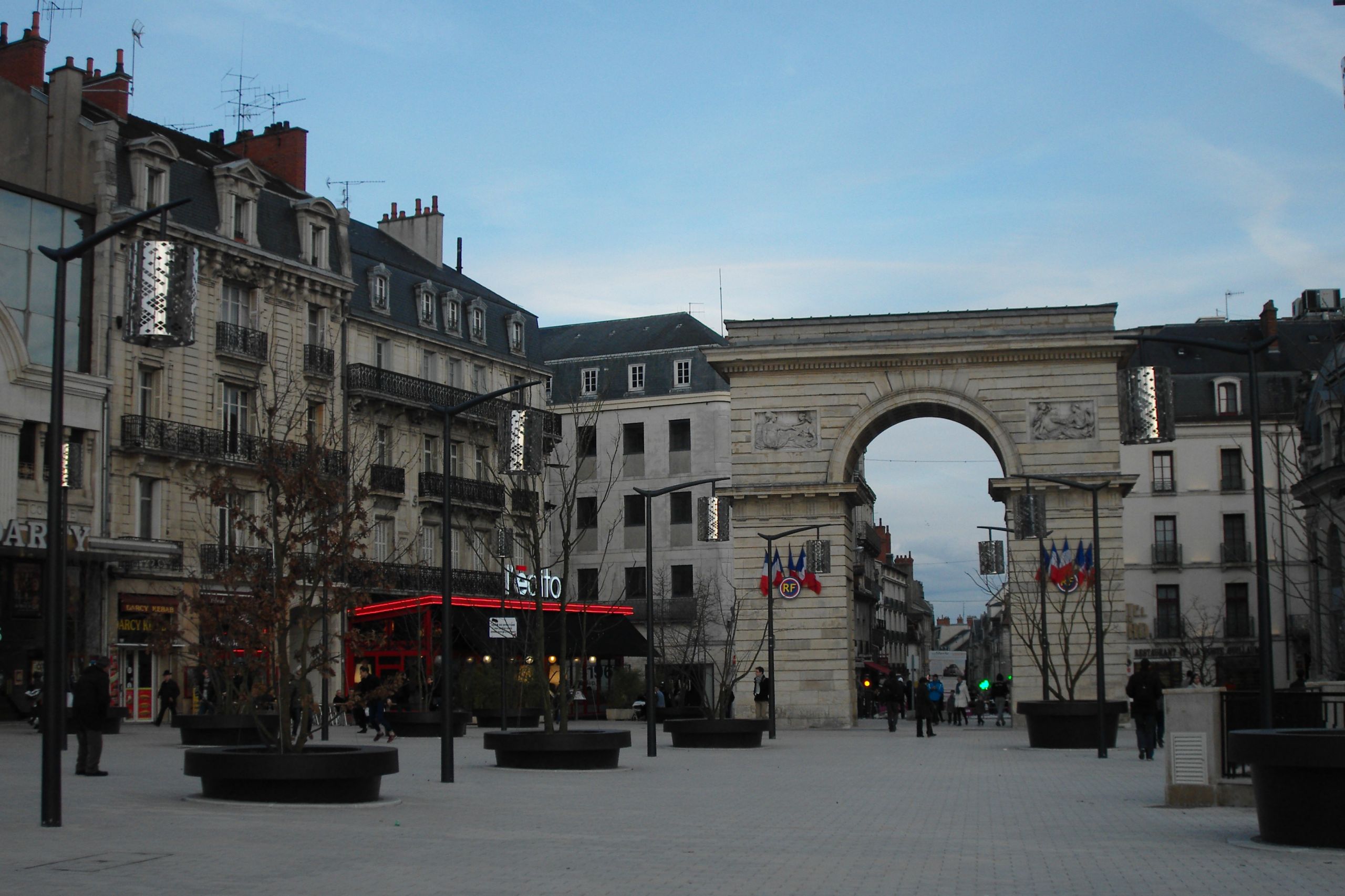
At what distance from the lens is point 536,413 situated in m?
26.9

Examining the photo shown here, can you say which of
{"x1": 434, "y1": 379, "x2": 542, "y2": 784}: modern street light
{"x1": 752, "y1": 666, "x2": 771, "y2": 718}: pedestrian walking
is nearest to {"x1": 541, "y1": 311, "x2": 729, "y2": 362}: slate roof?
{"x1": 752, "y1": 666, "x2": 771, "y2": 718}: pedestrian walking

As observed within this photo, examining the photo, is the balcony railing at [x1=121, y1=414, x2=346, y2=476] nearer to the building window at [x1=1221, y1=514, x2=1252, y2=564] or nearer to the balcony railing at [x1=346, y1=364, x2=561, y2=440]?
the balcony railing at [x1=346, y1=364, x2=561, y2=440]

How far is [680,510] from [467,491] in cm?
1233

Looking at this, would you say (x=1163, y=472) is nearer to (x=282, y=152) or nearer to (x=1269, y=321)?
(x=1269, y=321)

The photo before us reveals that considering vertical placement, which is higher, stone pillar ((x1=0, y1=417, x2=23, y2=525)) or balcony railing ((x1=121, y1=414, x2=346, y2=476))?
balcony railing ((x1=121, y1=414, x2=346, y2=476))

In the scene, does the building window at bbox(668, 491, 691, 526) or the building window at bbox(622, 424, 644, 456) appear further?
the building window at bbox(622, 424, 644, 456)

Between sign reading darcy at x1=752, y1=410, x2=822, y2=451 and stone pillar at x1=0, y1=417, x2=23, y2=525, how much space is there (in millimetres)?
20410

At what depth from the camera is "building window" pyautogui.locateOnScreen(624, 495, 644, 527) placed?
7044cm

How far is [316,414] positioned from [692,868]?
41.6 meters

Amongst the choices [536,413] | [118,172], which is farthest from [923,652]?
[536,413]

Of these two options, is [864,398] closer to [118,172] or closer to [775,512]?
[775,512]

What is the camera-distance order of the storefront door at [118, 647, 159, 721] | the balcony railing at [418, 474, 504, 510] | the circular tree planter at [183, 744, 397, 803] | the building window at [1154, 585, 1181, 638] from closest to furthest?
the circular tree planter at [183, 744, 397, 803], the storefront door at [118, 647, 159, 721], the balcony railing at [418, 474, 504, 510], the building window at [1154, 585, 1181, 638]

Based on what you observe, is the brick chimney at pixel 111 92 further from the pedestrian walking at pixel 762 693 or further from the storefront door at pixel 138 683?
the pedestrian walking at pixel 762 693

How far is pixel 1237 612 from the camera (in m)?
70.1
